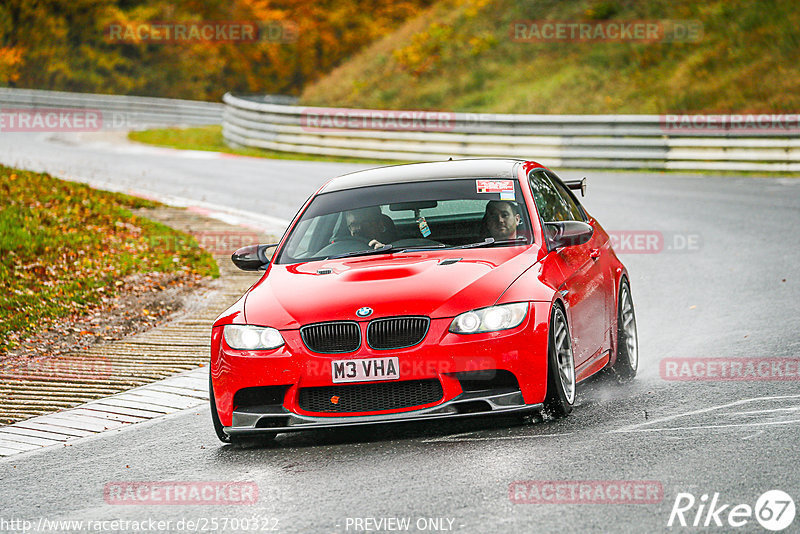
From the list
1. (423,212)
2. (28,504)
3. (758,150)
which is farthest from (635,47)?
(28,504)

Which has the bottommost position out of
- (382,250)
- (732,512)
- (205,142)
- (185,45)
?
(185,45)

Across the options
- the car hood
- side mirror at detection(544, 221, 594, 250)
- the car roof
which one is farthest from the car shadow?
the car roof

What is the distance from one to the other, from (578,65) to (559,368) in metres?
30.3

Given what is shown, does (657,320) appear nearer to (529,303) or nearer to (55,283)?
(529,303)

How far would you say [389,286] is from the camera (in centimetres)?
698

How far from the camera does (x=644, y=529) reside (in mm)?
5090

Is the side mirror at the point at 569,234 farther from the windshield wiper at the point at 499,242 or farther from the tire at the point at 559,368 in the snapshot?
the tire at the point at 559,368

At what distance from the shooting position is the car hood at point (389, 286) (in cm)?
680

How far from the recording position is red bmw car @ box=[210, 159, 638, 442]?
22.0 feet

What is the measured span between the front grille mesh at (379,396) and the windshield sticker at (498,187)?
1.86 m

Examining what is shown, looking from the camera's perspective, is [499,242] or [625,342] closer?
[499,242]

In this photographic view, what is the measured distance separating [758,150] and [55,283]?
48.0 ft

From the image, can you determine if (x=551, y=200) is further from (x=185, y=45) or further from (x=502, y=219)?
(x=185, y=45)

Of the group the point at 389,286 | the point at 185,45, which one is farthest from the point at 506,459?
the point at 185,45
